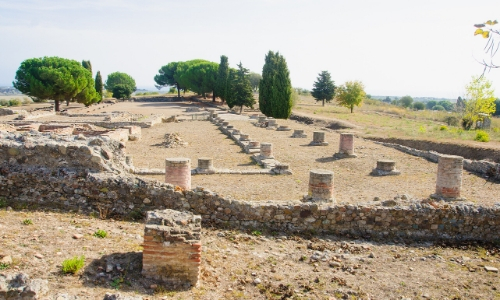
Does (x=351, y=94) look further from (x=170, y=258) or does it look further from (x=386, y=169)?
(x=170, y=258)

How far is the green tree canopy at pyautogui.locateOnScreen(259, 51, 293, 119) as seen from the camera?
40.8 meters

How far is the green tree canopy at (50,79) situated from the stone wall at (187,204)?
127 ft

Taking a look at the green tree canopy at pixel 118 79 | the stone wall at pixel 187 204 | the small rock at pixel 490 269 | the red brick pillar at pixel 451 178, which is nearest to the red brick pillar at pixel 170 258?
the stone wall at pixel 187 204

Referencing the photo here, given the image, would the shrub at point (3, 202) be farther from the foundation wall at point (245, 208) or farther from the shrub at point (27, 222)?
the shrub at point (27, 222)

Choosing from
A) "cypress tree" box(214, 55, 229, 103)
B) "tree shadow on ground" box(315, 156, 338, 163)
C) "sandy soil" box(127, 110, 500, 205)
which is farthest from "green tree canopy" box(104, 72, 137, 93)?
"tree shadow on ground" box(315, 156, 338, 163)

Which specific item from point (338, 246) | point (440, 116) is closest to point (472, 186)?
point (338, 246)

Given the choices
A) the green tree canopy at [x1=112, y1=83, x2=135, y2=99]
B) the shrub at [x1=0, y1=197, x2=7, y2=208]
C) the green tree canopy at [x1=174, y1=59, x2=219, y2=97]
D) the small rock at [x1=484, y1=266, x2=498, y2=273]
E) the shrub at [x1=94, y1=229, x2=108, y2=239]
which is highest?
the green tree canopy at [x1=174, y1=59, x2=219, y2=97]

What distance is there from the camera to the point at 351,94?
5494 cm

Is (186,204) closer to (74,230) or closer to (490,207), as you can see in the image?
(74,230)

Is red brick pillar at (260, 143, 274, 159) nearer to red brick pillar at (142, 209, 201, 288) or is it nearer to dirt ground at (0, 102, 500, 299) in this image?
dirt ground at (0, 102, 500, 299)

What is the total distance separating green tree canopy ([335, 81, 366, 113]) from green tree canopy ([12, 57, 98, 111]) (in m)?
30.9

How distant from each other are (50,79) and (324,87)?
124 ft

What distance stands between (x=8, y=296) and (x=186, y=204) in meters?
3.80

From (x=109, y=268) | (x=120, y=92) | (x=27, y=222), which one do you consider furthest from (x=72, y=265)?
(x=120, y=92)
